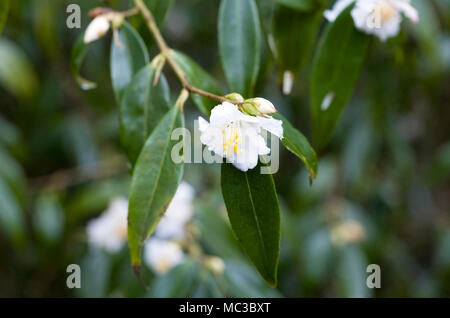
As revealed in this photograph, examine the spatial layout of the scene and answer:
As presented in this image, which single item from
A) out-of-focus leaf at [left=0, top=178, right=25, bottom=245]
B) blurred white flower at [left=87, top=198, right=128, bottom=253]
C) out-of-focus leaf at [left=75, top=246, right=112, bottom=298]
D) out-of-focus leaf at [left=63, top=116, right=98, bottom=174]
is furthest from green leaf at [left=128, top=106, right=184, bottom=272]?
out-of-focus leaf at [left=63, top=116, right=98, bottom=174]

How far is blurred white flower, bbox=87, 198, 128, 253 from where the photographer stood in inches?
49.5

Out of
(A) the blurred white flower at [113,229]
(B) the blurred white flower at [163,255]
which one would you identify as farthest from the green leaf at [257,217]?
(A) the blurred white flower at [113,229]

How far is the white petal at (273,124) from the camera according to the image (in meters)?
0.54

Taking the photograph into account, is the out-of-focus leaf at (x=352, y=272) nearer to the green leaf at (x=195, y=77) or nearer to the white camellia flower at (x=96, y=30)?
the green leaf at (x=195, y=77)

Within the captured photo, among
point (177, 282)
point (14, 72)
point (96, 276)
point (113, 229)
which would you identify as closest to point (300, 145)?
point (177, 282)

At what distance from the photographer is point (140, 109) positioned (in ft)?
2.23

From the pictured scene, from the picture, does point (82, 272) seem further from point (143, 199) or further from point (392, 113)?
point (392, 113)

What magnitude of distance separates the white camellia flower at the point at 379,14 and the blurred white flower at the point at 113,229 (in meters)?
0.74

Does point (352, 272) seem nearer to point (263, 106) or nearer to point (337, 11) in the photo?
point (337, 11)

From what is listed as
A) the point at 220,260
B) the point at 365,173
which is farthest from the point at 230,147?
the point at 365,173

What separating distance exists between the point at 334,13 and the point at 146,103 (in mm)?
319

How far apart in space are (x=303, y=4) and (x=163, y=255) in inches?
24.5

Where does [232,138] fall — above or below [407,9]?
below

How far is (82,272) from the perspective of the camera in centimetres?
142
